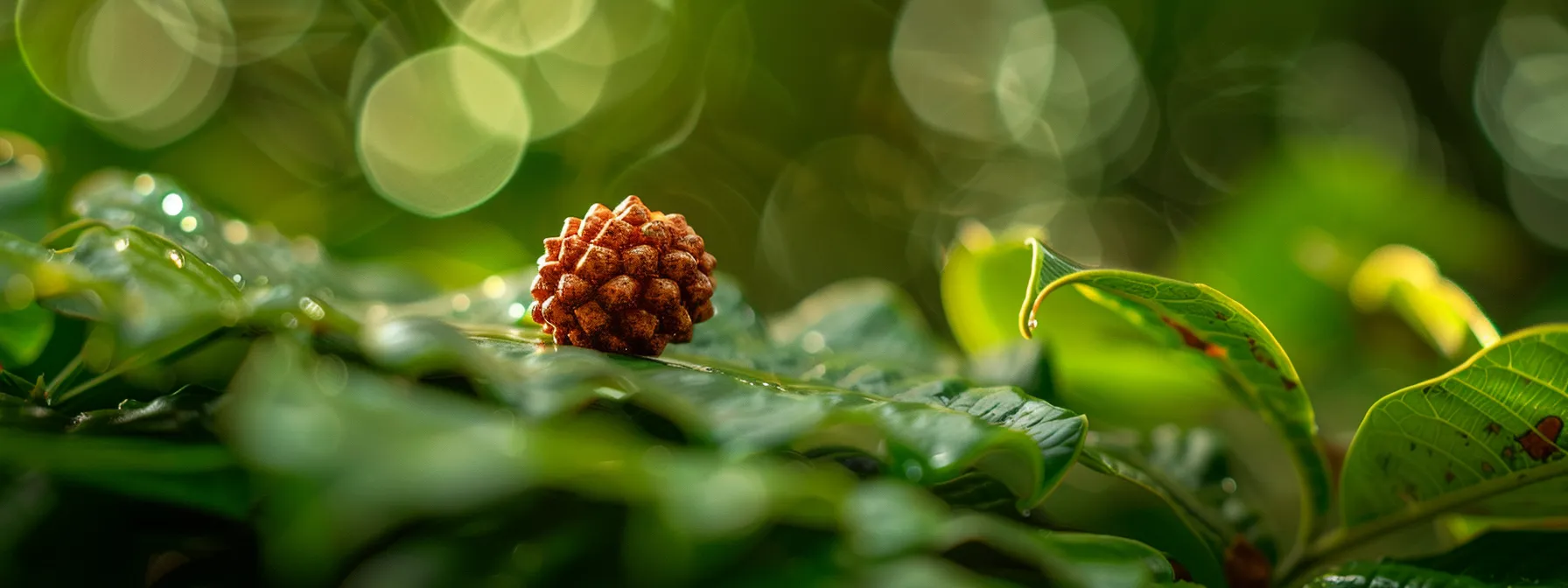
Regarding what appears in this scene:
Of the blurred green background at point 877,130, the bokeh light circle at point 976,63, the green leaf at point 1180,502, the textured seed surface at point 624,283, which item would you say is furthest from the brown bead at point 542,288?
the bokeh light circle at point 976,63

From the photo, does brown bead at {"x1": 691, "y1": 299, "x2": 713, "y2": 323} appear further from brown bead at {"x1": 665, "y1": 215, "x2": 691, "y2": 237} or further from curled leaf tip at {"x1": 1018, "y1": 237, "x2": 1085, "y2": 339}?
curled leaf tip at {"x1": 1018, "y1": 237, "x2": 1085, "y2": 339}

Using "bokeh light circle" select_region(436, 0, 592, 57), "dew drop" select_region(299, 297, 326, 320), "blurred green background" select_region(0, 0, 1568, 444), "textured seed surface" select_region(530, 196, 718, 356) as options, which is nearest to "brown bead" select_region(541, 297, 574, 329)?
"textured seed surface" select_region(530, 196, 718, 356)

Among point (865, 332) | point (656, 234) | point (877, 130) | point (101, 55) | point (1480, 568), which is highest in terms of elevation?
point (101, 55)

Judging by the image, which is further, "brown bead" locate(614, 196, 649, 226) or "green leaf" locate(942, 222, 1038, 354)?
"green leaf" locate(942, 222, 1038, 354)

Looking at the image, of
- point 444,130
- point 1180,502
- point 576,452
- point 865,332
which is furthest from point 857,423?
point 444,130

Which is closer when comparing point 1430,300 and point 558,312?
point 558,312

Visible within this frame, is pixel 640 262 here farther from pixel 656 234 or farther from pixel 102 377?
pixel 102 377

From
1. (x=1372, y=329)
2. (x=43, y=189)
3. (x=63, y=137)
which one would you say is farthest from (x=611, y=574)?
(x=63, y=137)
